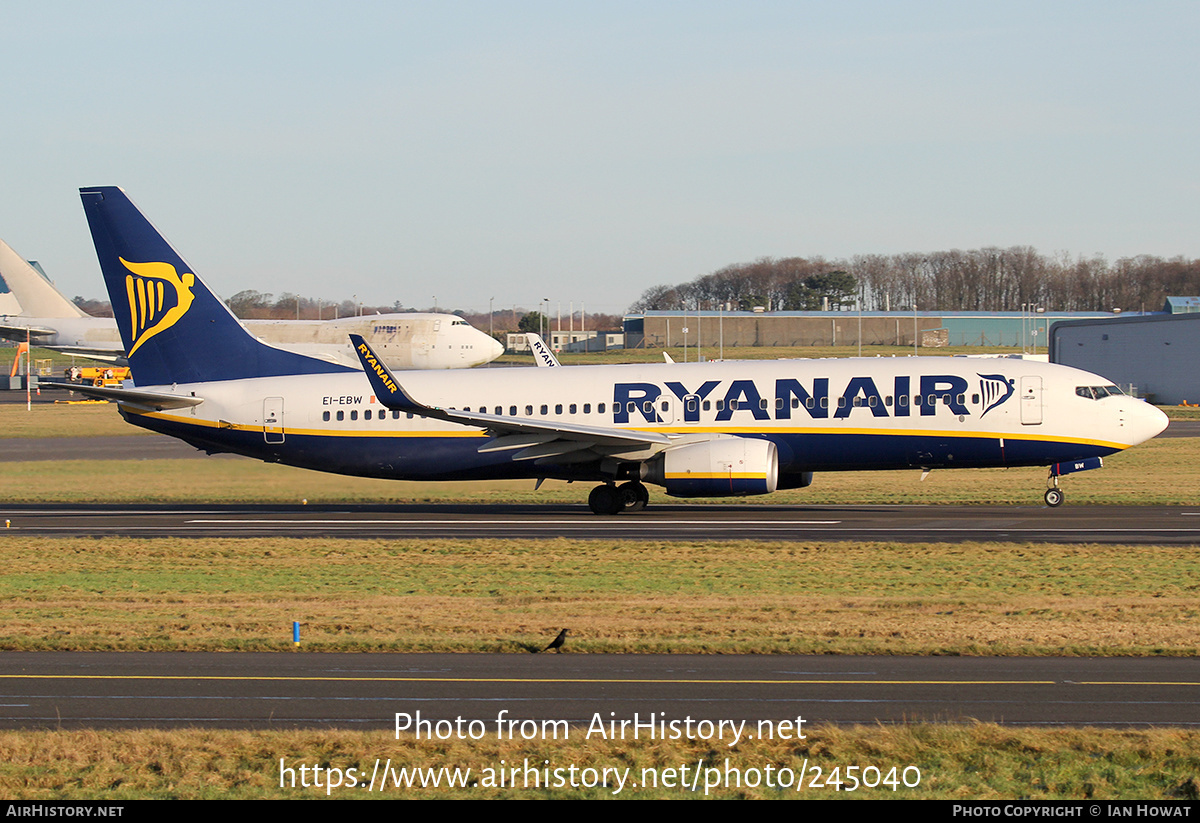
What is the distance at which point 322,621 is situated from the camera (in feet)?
58.5

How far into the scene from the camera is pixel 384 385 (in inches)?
1224

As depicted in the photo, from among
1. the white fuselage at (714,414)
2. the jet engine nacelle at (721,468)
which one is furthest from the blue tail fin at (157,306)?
the jet engine nacelle at (721,468)

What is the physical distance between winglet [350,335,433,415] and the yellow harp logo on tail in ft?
22.3

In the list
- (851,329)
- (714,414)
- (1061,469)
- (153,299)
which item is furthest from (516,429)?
(851,329)

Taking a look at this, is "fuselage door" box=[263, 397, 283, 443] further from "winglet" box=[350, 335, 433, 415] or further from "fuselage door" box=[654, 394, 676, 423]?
"fuselage door" box=[654, 394, 676, 423]

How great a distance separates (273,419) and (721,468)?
42.3 ft

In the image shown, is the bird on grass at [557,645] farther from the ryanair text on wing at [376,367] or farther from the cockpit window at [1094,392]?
the cockpit window at [1094,392]

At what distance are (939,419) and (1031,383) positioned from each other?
2.65 meters

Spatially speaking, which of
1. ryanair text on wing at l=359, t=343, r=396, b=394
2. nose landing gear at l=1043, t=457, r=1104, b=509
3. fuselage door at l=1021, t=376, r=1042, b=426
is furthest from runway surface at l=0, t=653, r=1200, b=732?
nose landing gear at l=1043, t=457, r=1104, b=509

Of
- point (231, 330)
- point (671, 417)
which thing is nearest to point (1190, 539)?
point (671, 417)

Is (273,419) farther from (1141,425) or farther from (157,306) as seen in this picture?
(1141,425)

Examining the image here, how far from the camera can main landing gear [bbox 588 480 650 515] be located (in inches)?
1298

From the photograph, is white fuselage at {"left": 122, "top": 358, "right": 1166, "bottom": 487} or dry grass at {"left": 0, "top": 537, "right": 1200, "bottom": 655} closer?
dry grass at {"left": 0, "top": 537, "right": 1200, "bottom": 655}

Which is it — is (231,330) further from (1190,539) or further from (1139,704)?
(1139,704)
